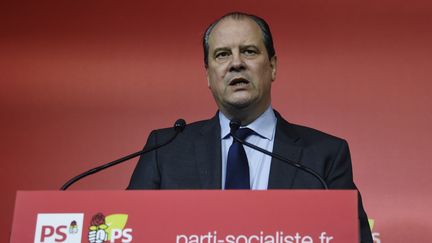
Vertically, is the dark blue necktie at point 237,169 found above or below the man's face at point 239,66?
below

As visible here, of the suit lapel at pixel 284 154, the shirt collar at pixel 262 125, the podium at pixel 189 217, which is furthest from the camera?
the shirt collar at pixel 262 125

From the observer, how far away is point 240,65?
168 centimetres

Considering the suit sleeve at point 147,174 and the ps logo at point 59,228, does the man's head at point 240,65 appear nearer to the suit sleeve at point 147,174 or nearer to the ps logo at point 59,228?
the suit sleeve at point 147,174

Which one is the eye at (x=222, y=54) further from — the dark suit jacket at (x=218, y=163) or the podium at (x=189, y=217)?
the podium at (x=189, y=217)

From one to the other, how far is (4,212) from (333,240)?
149cm

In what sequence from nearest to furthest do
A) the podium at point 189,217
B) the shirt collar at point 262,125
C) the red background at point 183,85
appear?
the podium at point 189,217
the shirt collar at point 262,125
the red background at point 183,85

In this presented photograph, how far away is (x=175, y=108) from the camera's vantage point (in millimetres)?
2262

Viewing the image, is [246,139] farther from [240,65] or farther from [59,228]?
[59,228]

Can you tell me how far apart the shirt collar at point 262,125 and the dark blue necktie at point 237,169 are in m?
0.11

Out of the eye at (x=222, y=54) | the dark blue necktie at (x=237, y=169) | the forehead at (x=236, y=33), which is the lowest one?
the dark blue necktie at (x=237, y=169)

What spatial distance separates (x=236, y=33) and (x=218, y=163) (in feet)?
1.22

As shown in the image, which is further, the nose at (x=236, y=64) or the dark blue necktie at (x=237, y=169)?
the nose at (x=236, y=64)

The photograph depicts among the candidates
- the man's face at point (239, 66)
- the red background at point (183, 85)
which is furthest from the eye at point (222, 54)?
the red background at point (183, 85)

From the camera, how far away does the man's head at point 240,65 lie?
1.68 meters
